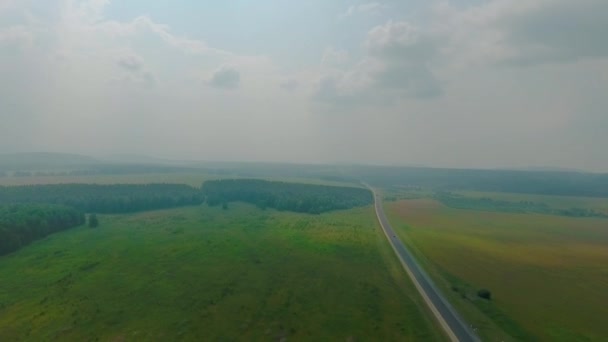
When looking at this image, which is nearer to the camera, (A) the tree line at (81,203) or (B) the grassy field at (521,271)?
(B) the grassy field at (521,271)

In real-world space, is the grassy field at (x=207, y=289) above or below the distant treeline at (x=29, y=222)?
below

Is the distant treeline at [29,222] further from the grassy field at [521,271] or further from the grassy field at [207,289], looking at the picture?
the grassy field at [521,271]

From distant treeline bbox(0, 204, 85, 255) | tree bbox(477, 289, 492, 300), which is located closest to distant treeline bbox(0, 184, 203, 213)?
distant treeline bbox(0, 204, 85, 255)

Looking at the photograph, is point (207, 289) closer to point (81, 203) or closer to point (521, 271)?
point (521, 271)

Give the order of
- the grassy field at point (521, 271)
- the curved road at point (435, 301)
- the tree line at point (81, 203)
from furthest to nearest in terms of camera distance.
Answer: the tree line at point (81, 203) < the grassy field at point (521, 271) < the curved road at point (435, 301)

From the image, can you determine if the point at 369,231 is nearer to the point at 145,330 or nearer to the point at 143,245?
the point at 143,245

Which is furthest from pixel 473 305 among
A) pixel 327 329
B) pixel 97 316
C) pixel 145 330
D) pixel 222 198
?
pixel 222 198

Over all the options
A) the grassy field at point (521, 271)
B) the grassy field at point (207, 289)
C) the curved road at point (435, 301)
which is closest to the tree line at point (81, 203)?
the grassy field at point (207, 289)

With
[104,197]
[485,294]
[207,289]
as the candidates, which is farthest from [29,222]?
[485,294]
